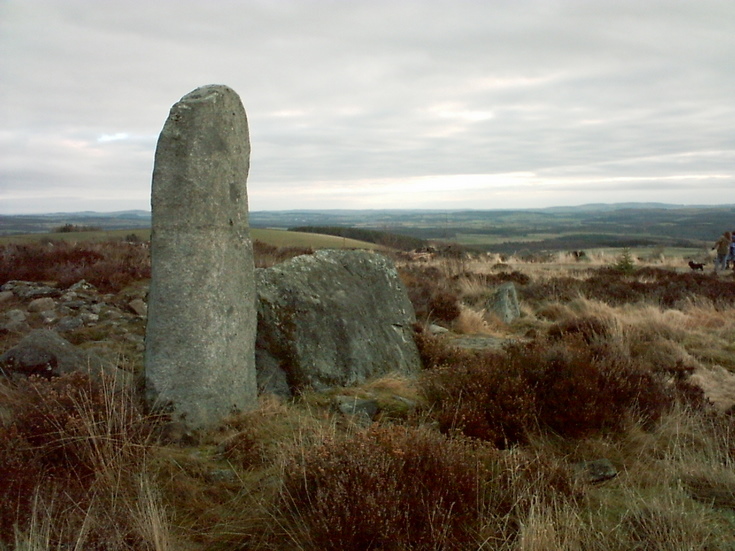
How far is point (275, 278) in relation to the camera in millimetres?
5887

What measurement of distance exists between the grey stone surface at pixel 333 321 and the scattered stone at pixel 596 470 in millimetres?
2592

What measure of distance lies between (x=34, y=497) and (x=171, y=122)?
116 inches

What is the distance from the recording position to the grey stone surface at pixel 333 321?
561cm

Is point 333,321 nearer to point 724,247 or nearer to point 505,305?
point 505,305

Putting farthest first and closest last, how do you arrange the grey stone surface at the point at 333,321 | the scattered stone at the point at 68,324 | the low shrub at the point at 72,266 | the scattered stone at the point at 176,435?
the low shrub at the point at 72,266, the scattered stone at the point at 68,324, the grey stone surface at the point at 333,321, the scattered stone at the point at 176,435

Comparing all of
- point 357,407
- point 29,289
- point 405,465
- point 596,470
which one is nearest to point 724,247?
point 596,470

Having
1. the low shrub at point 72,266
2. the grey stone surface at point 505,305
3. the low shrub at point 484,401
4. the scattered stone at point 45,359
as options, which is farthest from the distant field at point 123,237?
the low shrub at point 484,401

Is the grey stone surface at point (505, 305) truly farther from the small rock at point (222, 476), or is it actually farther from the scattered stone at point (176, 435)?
the small rock at point (222, 476)

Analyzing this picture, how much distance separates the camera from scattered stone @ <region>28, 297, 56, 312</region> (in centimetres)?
798

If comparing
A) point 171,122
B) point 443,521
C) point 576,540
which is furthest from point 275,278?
point 576,540

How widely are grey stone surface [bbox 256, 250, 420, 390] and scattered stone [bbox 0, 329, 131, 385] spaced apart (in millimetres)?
1577

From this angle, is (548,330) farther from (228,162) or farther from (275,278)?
(228,162)

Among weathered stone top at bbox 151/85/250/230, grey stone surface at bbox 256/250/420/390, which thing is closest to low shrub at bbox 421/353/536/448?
grey stone surface at bbox 256/250/420/390

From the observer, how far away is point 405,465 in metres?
3.31
